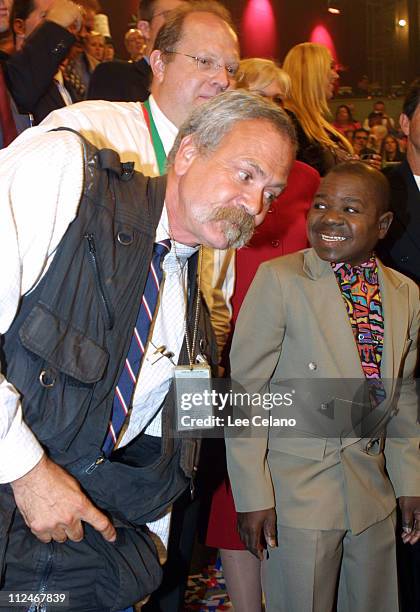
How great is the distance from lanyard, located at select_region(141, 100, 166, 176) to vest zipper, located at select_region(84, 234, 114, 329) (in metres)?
1.00

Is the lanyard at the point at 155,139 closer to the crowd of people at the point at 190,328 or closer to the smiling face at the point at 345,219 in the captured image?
the crowd of people at the point at 190,328

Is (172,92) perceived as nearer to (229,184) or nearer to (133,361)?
(229,184)

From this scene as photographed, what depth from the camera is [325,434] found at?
203cm

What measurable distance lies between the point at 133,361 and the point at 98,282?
22cm

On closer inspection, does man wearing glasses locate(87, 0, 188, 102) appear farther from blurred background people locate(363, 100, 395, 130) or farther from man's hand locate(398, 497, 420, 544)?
blurred background people locate(363, 100, 395, 130)

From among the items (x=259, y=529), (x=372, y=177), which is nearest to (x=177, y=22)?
(x=372, y=177)

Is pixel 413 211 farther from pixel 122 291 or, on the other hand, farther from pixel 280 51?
pixel 280 51

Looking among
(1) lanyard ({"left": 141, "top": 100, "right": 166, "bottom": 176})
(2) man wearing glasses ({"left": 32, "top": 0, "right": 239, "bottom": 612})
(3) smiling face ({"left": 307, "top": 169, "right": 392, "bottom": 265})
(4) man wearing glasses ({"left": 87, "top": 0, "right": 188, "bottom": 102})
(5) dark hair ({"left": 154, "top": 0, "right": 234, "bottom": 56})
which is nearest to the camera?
(3) smiling face ({"left": 307, "top": 169, "right": 392, "bottom": 265})

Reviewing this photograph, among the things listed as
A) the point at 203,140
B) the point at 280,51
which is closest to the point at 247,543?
the point at 203,140

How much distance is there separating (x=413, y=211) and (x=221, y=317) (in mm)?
836

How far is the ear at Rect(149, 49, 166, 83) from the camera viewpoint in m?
2.55

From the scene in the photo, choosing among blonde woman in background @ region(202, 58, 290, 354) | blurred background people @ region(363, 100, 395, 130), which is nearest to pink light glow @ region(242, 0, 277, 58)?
blurred background people @ region(363, 100, 395, 130)

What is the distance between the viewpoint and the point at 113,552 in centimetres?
151

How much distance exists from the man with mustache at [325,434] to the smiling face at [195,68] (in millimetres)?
649
